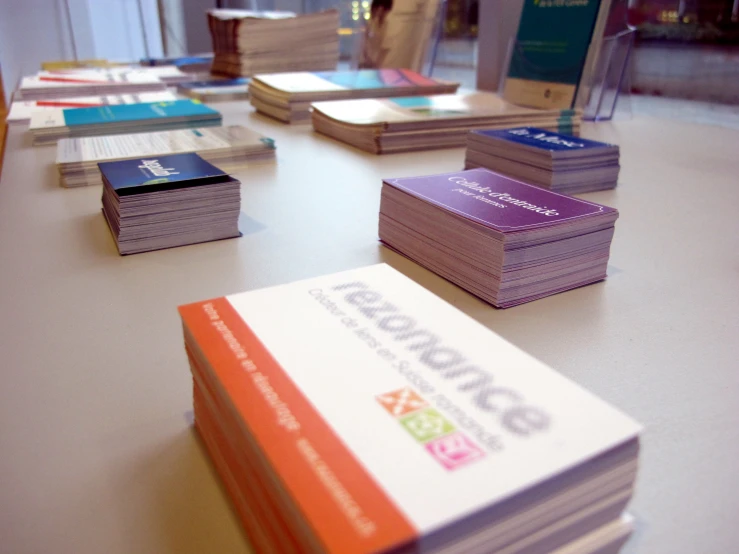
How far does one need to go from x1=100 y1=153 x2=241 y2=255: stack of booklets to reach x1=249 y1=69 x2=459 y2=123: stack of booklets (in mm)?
976

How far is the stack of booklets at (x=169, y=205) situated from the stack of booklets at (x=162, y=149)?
244 mm

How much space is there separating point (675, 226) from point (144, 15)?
4.48 meters

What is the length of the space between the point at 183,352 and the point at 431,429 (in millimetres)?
370

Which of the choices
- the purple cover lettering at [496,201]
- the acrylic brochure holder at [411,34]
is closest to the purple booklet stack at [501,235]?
the purple cover lettering at [496,201]

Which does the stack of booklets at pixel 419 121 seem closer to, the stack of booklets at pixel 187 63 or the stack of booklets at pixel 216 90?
the stack of booklets at pixel 216 90

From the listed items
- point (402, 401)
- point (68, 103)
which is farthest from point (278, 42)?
point (402, 401)

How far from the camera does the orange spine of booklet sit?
0.30 meters

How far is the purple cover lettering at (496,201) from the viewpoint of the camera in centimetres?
73

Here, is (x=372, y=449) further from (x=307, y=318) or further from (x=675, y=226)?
(x=675, y=226)

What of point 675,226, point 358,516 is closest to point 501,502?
point 358,516

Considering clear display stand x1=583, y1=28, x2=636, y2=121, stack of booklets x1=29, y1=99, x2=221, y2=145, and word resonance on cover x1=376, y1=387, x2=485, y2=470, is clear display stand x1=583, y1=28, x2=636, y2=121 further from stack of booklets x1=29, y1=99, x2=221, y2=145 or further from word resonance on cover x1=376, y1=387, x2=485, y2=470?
word resonance on cover x1=376, y1=387, x2=485, y2=470

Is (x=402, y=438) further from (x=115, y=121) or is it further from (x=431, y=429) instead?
(x=115, y=121)

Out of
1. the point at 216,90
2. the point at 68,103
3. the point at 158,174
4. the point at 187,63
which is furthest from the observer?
the point at 187,63

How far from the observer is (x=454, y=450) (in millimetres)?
348
